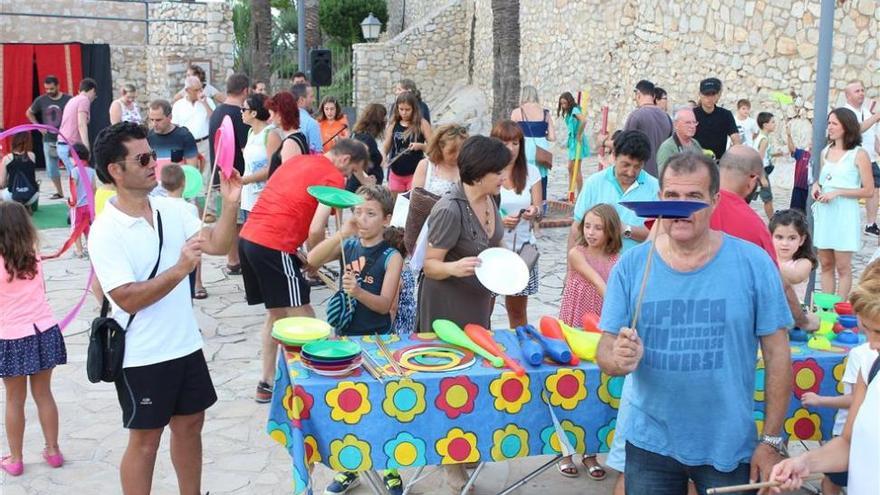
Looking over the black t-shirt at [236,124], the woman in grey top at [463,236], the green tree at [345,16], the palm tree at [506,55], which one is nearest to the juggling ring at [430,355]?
the woman in grey top at [463,236]

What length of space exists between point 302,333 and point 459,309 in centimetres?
99

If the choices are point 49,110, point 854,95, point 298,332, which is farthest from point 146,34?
point 298,332

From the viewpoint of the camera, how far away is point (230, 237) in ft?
13.8

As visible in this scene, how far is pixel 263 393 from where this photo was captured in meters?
6.05

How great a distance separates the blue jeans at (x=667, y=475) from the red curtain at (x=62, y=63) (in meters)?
18.9

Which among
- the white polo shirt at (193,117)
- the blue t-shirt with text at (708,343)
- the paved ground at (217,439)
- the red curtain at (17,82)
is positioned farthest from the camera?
the red curtain at (17,82)

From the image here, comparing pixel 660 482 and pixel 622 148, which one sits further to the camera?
pixel 622 148

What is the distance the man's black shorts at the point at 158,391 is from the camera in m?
3.74

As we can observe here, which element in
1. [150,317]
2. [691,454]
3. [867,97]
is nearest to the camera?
[691,454]

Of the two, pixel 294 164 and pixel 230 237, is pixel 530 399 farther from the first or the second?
pixel 294 164

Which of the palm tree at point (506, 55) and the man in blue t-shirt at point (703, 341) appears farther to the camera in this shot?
the palm tree at point (506, 55)

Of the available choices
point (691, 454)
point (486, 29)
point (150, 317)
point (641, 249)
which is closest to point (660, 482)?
point (691, 454)

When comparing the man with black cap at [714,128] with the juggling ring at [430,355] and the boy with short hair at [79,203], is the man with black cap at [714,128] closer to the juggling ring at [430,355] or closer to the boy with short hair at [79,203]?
the boy with short hair at [79,203]

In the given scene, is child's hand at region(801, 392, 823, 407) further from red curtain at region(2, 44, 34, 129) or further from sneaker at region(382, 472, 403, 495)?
red curtain at region(2, 44, 34, 129)
